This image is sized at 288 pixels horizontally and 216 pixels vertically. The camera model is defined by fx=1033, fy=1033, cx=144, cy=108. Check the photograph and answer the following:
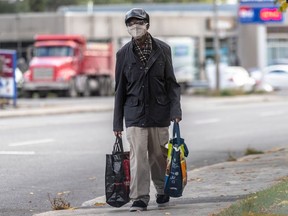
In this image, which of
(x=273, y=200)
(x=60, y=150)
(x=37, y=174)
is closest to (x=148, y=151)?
(x=273, y=200)

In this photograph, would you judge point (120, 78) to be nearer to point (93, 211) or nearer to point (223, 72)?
point (93, 211)

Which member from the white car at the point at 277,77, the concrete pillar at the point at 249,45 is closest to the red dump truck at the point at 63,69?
the white car at the point at 277,77

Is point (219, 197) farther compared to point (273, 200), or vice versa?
point (219, 197)

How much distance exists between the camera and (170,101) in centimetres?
1080

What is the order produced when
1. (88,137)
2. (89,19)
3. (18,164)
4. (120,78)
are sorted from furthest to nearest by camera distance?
(89,19) → (88,137) → (18,164) → (120,78)

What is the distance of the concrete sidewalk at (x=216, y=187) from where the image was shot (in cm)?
1074

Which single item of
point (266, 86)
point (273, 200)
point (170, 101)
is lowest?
point (266, 86)

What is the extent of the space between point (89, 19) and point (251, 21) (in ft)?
76.7

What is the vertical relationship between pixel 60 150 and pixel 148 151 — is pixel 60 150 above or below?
below

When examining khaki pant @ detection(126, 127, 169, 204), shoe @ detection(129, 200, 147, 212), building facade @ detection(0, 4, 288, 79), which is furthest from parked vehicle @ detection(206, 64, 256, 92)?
shoe @ detection(129, 200, 147, 212)

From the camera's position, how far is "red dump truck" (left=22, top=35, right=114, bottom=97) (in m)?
51.1

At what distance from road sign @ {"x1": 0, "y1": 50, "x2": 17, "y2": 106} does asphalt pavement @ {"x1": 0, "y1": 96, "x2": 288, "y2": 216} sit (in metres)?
19.8

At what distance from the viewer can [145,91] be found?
1062cm

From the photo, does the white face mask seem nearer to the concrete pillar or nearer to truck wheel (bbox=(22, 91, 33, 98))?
truck wheel (bbox=(22, 91, 33, 98))
